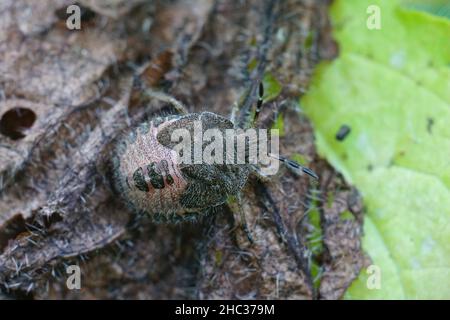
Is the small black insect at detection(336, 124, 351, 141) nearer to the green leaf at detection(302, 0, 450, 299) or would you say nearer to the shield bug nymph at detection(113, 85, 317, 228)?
the green leaf at detection(302, 0, 450, 299)

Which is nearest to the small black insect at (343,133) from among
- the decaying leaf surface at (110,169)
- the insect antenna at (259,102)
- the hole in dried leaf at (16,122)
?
the decaying leaf surface at (110,169)

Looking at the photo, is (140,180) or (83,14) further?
(83,14)

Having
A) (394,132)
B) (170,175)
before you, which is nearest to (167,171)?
(170,175)

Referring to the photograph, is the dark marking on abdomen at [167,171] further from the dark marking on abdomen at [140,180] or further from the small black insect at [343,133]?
the small black insect at [343,133]

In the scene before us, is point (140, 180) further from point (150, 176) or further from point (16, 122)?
point (16, 122)

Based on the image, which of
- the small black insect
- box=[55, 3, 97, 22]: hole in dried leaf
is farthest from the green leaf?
box=[55, 3, 97, 22]: hole in dried leaf

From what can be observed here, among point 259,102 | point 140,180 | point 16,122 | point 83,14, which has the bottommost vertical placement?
point 140,180

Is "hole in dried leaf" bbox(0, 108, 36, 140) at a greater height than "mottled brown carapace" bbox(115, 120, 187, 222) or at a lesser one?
greater
